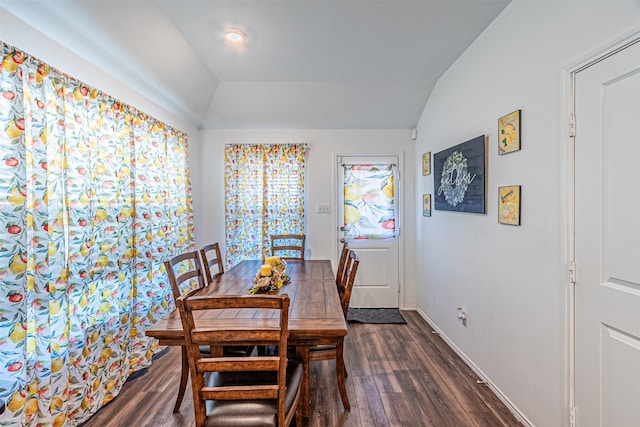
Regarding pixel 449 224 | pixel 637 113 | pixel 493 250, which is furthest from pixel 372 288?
pixel 637 113

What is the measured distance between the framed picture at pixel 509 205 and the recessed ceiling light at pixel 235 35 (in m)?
2.25

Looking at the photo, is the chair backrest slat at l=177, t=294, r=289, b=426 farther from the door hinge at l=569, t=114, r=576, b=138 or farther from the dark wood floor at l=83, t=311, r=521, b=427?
the door hinge at l=569, t=114, r=576, b=138

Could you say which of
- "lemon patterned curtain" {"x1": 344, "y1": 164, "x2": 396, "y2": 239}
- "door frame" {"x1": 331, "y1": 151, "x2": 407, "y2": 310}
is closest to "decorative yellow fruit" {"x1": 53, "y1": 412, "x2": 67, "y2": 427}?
"door frame" {"x1": 331, "y1": 151, "x2": 407, "y2": 310}

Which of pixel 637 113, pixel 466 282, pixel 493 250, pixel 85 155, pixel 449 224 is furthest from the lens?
pixel 449 224

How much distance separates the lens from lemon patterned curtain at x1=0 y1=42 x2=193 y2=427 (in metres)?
1.37

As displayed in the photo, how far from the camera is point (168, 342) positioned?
4.56ft

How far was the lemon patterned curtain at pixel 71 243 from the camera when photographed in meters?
1.37

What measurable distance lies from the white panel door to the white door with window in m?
2.32

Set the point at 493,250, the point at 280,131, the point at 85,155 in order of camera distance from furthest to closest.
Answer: the point at 280,131, the point at 493,250, the point at 85,155

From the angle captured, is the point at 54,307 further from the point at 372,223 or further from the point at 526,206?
the point at 372,223

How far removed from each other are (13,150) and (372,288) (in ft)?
11.3

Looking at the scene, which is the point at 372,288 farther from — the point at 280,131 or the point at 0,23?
the point at 0,23

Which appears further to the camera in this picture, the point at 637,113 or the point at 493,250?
the point at 493,250

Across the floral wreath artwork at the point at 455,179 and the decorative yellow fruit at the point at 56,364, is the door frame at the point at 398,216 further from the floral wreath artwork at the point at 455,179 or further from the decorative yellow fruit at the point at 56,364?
the decorative yellow fruit at the point at 56,364
